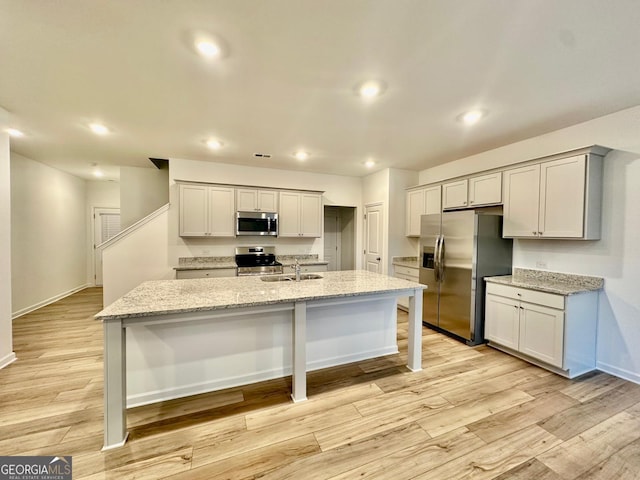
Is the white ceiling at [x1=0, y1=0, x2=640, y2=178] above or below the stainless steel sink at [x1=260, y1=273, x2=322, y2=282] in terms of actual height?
above

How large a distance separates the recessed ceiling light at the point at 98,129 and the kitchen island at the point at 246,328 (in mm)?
2136

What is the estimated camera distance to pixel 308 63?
1.95 metres

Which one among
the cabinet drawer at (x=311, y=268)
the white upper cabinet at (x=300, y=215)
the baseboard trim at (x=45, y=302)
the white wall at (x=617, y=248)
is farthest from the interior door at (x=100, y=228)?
the white wall at (x=617, y=248)

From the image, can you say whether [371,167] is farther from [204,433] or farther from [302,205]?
[204,433]

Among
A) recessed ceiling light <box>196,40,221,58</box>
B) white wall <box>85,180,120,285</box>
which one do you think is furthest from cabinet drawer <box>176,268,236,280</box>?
white wall <box>85,180,120,285</box>

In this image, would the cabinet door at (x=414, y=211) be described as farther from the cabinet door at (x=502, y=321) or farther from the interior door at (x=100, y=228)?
the interior door at (x=100, y=228)

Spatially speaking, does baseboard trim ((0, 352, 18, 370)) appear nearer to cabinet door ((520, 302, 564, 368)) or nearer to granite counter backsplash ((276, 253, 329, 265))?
granite counter backsplash ((276, 253, 329, 265))

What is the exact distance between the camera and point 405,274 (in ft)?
15.5

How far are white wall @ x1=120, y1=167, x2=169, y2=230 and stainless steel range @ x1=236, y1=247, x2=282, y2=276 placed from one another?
6.92 feet

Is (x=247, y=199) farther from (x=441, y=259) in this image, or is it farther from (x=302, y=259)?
(x=441, y=259)

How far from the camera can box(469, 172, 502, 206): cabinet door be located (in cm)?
346

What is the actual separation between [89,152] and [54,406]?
383 cm

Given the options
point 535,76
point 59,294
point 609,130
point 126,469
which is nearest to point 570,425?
point 535,76

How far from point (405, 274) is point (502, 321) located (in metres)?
1.73
